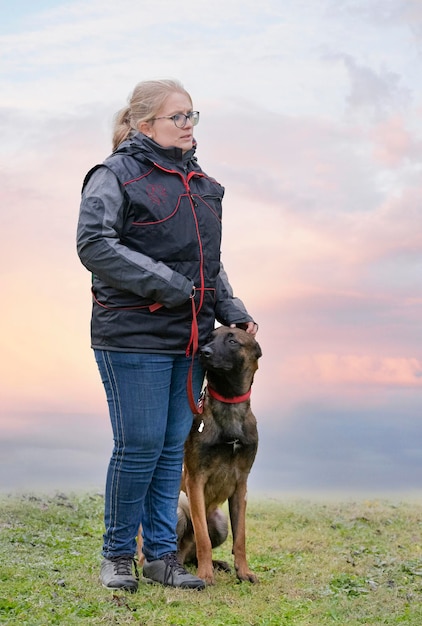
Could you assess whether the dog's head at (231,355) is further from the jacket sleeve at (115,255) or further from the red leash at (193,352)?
the jacket sleeve at (115,255)

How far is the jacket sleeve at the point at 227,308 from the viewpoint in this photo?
5.03m

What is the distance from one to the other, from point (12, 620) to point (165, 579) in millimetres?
1066

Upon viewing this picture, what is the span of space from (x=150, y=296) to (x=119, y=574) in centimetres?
165

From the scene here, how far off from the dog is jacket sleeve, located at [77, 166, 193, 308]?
1.91ft

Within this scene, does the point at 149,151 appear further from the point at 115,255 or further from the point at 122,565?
the point at 122,565

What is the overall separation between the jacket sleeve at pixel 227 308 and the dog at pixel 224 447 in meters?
0.11

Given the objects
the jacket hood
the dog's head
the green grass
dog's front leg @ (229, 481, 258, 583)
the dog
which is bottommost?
the green grass

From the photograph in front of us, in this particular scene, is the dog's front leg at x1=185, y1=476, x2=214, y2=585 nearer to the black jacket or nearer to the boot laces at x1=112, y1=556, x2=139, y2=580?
the boot laces at x1=112, y1=556, x2=139, y2=580

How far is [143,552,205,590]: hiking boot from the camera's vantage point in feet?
15.6

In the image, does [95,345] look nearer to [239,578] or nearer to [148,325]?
[148,325]

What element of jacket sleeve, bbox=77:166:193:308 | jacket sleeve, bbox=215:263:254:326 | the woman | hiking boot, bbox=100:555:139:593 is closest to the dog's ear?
jacket sleeve, bbox=215:263:254:326

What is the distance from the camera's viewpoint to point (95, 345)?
4.62 m

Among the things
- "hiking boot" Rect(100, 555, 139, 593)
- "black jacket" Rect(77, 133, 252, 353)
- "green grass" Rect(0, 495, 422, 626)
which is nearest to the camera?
"green grass" Rect(0, 495, 422, 626)

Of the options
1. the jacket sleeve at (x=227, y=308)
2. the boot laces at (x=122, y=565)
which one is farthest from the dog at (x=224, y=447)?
the boot laces at (x=122, y=565)
